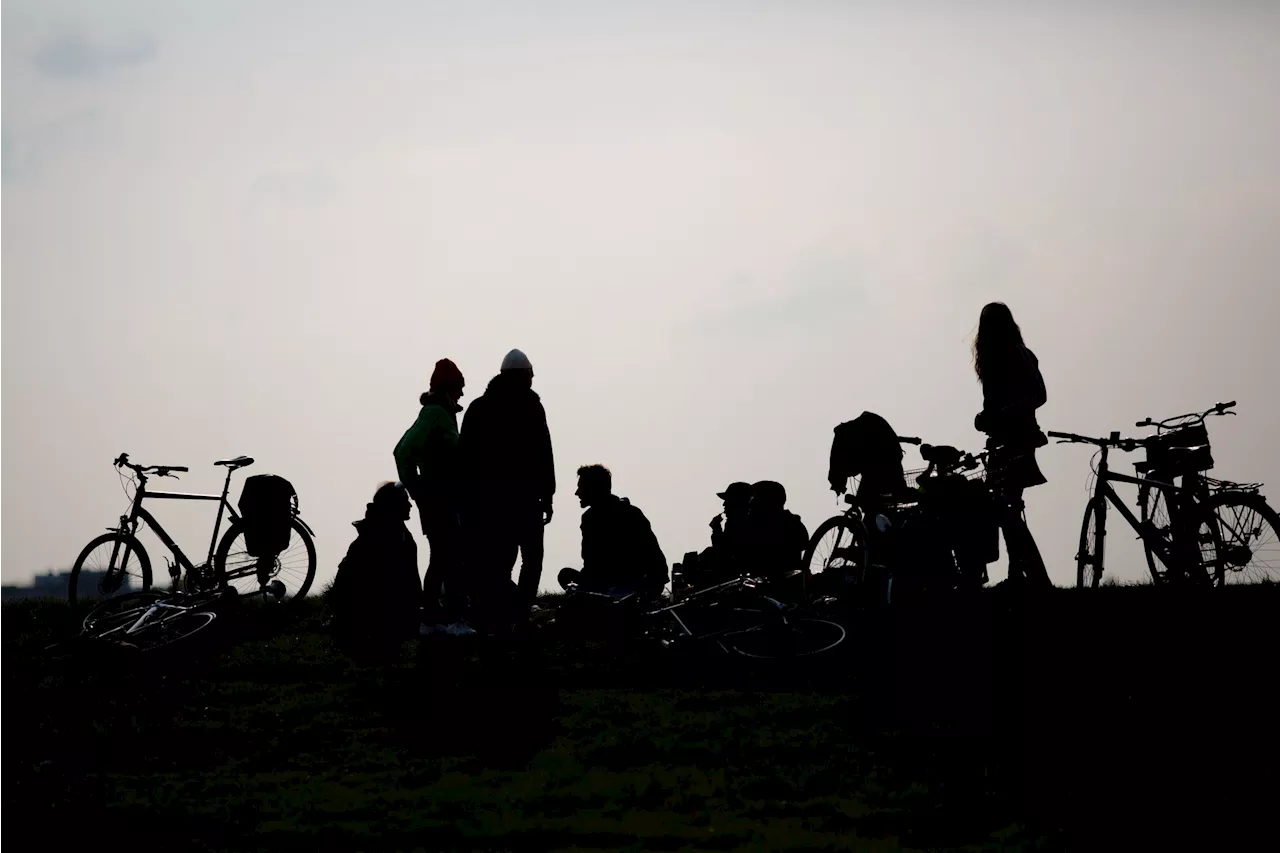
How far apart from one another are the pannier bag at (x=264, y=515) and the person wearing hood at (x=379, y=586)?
9.18ft

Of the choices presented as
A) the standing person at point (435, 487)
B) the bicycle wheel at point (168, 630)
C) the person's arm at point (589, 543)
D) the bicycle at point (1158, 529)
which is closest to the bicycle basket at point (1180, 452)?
the bicycle at point (1158, 529)

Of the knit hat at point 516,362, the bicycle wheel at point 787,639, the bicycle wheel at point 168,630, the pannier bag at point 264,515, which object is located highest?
the knit hat at point 516,362

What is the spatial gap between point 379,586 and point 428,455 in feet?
3.72

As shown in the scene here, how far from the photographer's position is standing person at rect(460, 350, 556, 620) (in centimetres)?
1302

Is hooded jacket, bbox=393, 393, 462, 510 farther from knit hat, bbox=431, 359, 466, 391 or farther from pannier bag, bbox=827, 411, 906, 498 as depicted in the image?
pannier bag, bbox=827, 411, 906, 498

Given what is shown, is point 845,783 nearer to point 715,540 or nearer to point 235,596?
point 715,540

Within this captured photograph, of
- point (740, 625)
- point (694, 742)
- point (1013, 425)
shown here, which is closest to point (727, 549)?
point (740, 625)

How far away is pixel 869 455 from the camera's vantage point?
13.5 meters

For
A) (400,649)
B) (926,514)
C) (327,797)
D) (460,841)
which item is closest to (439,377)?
(400,649)

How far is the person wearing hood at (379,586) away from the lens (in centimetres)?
1368

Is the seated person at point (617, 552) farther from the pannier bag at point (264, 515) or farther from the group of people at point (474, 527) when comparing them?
the pannier bag at point (264, 515)

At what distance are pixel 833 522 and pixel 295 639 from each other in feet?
15.6

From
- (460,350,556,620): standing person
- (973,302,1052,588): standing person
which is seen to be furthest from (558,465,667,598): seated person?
(973,302,1052,588): standing person

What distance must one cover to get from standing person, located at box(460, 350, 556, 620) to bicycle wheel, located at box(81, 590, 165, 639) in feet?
10.1
